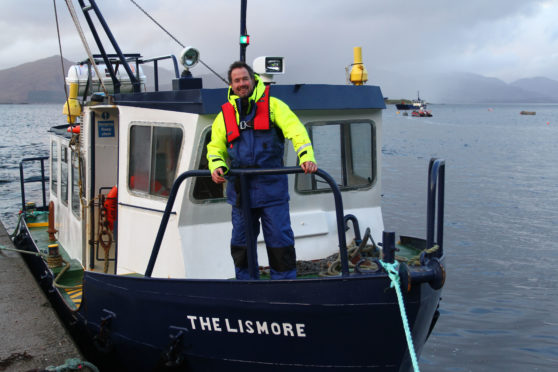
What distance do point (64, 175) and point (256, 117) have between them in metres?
4.46

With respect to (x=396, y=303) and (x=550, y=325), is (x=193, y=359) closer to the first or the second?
(x=396, y=303)

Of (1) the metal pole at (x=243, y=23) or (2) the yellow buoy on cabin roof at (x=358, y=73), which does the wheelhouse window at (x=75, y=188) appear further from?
(2) the yellow buoy on cabin roof at (x=358, y=73)

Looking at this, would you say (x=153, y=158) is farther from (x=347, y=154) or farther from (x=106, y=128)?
(x=347, y=154)

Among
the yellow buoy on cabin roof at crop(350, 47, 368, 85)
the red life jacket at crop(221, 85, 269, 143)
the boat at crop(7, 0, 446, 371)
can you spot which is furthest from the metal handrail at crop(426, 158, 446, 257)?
the yellow buoy on cabin roof at crop(350, 47, 368, 85)

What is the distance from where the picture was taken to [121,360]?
197 inches

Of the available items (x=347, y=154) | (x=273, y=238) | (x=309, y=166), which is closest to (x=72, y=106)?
(x=347, y=154)

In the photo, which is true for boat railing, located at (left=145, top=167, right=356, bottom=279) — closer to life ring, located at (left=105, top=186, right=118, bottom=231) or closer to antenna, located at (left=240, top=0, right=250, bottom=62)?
antenna, located at (left=240, top=0, right=250, bottom=62)

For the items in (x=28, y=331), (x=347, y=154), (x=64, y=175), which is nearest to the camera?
(x=347, y=154)

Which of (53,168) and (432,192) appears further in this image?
(53,168)

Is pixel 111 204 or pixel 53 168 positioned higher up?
pixel 53 168

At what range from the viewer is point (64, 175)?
7508 mm

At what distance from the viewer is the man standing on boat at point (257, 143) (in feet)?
12.9

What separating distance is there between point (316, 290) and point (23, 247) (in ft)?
25.4

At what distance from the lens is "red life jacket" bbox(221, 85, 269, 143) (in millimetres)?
3938
